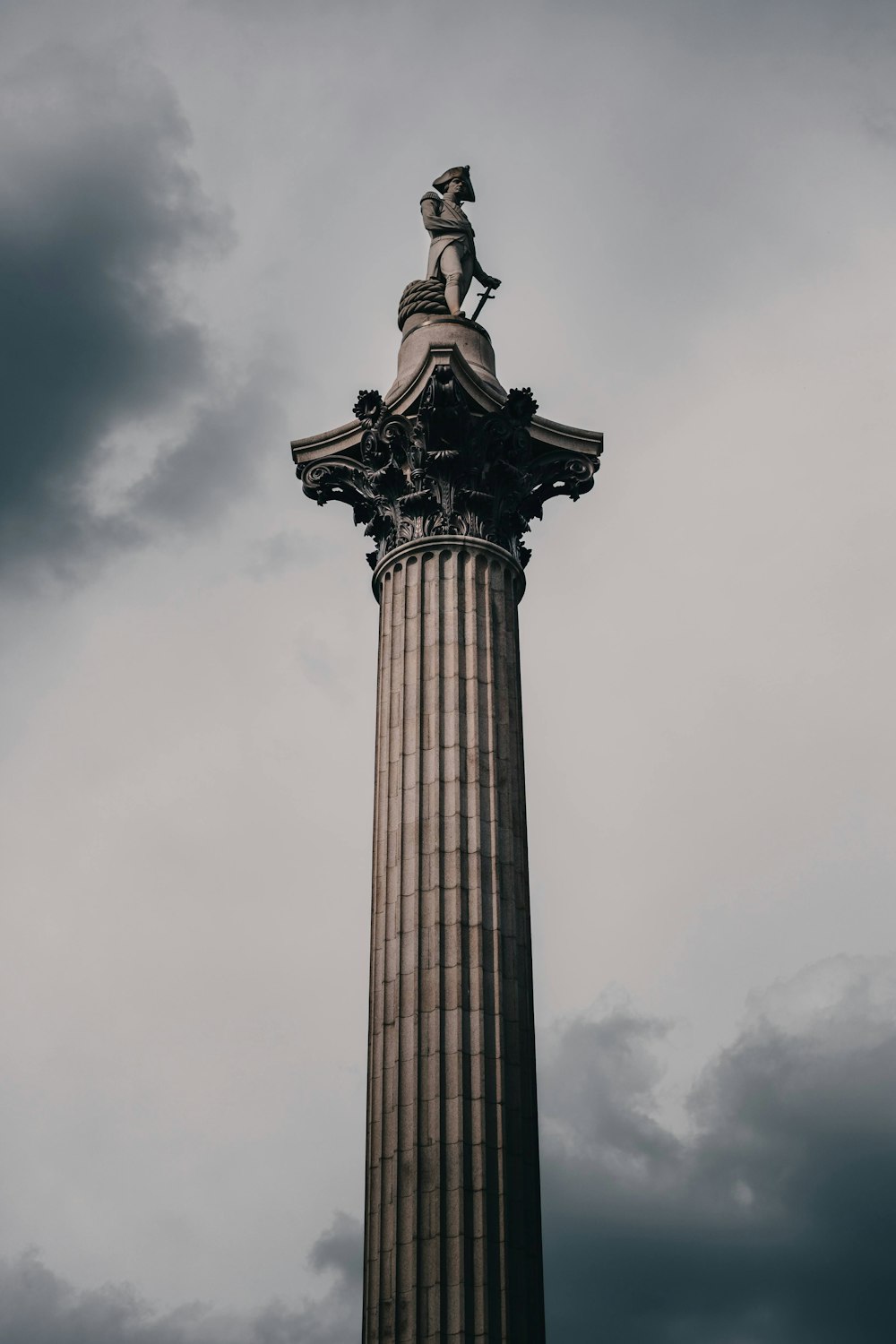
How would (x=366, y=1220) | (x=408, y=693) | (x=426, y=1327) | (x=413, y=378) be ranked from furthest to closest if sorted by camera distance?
(x=413, y=378) → (x=408, y=693) → (x=366, y=1220) → (x=426, y=1327)

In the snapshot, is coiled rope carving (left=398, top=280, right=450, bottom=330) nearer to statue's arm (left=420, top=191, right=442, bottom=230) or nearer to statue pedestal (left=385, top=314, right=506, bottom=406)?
statue pedestal (left=385, top=314, right=506, bottom=406)

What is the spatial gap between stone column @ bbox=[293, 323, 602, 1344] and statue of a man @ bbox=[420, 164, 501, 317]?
1.37m

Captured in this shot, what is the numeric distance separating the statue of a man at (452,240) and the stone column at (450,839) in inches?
53.9

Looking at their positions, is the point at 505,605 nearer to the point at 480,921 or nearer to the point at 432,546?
the point at 432,546

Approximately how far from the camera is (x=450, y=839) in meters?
25.2

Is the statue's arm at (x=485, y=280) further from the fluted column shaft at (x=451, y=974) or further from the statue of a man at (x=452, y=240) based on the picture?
the fluted column shaft at (x=451, y=974)

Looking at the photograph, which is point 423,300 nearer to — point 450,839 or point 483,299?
point 483,299

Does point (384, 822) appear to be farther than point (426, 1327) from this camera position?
Yes

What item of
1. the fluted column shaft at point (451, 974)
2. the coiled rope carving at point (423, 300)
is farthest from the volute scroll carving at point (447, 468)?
the coiled rope carving at point (423, 300)

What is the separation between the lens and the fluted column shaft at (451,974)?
71.5ft

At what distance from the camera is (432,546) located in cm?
2852

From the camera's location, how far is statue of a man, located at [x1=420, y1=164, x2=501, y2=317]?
33.6 metres

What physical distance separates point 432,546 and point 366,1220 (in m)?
11.9

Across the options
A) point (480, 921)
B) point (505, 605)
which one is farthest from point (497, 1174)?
point (505, 605)
